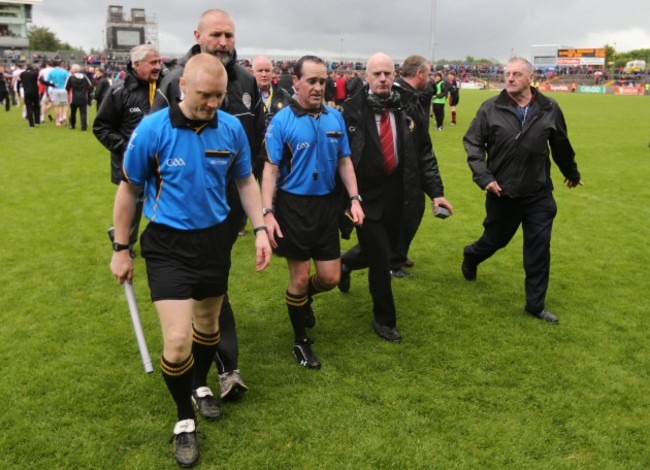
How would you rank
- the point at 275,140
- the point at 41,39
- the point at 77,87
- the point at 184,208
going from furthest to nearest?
the point at 41,39
the point at 77,87
the point at 275,140
the point at 184,208

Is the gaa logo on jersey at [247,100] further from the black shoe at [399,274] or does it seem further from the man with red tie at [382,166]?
the black shoe at [399,274]

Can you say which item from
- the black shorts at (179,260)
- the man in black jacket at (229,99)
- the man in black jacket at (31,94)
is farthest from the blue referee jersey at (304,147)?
the man in black jacket at (31,94)

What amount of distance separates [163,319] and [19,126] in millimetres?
19276

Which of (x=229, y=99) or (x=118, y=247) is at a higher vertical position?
(x=229, y=99)

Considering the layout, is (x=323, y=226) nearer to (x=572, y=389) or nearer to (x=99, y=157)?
(x=572, y=389)

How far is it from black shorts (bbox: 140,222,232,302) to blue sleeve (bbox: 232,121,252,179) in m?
0.36

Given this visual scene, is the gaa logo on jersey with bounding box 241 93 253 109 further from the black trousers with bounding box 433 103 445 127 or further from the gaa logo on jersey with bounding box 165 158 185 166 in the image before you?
the black trousers with bounding box 433 103 445 127

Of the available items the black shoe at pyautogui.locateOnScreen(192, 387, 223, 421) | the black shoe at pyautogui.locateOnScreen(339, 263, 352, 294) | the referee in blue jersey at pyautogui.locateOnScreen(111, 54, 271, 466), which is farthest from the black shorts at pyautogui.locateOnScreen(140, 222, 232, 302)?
the black shoe at pyautogui.locateOnScreen(339, 263, 352, 294)

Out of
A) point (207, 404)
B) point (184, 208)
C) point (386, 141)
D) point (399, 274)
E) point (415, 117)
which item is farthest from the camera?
point (399, 274)

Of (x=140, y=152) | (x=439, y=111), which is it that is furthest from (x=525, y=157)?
(x=439, y=111)

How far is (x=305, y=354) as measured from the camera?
440cm

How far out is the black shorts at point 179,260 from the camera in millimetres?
3076

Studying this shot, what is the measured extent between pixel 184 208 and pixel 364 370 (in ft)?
6.37

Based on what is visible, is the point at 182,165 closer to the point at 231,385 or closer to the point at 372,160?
the point at 231,385
